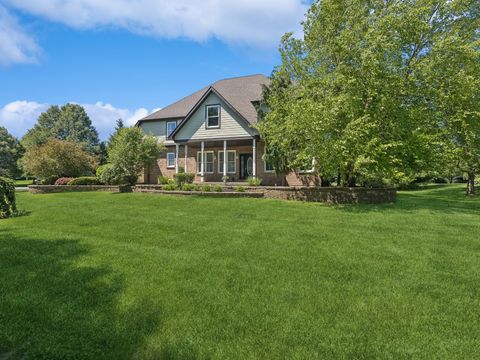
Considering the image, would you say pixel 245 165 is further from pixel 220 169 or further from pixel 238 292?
pixel 238 292

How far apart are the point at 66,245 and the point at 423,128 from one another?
1422 centimetres

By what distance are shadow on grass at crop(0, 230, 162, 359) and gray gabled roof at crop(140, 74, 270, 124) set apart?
58.9 feet

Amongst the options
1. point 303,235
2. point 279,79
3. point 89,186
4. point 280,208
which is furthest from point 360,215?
point 89,186

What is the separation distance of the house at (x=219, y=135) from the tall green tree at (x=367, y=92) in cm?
587

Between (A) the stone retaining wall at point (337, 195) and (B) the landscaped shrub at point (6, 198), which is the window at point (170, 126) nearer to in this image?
(A) the stone retaining wall at point (337, 195)

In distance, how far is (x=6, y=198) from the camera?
12008mm

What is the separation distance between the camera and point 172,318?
440cm

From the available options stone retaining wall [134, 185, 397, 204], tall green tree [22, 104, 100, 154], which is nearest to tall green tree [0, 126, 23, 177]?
tall green tree [22, 104, 100, 154]

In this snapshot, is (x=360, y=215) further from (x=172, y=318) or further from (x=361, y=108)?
(x=172, y=318)

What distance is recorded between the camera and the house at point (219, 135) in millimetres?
23056

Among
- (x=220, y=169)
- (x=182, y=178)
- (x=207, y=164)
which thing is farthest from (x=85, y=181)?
(x=220, y=169)

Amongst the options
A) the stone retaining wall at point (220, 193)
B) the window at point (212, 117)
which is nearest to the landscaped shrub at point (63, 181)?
the stone retaining wall at point (220, 193)

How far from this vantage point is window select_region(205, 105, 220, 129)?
2366cm

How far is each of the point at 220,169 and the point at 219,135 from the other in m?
3.89
